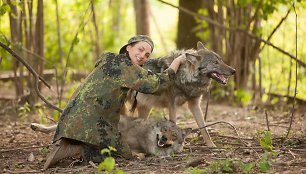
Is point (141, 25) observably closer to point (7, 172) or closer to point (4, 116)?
point (4, 116)

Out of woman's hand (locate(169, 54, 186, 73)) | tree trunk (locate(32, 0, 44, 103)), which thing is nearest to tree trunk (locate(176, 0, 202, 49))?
tree trunk (locate(32, 0, 44, 103))

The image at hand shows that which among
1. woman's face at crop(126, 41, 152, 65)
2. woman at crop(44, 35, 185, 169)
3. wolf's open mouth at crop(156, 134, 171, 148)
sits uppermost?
woman's face at crop(126, 41, 152, 65)

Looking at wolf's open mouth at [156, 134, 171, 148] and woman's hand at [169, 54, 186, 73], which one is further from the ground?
woman's hand at [169, 54, 186, 73]

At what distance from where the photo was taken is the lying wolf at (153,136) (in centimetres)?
630

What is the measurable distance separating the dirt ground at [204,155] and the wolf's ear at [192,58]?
1054 mm

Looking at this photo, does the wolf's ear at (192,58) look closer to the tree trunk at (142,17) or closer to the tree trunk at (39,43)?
the tree trunk at (39,43)

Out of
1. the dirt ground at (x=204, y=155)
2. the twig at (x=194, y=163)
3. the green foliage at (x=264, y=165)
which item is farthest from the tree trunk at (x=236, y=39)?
the green foliage at (x=264, y=165)

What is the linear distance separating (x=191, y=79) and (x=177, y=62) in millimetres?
421

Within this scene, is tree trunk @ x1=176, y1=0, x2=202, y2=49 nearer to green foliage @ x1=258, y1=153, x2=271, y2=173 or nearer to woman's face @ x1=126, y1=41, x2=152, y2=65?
woman's face @ x1=126, y1=41, x2=152, y2=65

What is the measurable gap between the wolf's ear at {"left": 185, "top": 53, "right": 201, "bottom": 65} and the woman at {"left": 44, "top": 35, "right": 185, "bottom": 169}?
657 millimetres

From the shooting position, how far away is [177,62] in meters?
6.54

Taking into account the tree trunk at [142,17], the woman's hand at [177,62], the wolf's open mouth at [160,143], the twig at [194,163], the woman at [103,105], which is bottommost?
the twig at [194,163]

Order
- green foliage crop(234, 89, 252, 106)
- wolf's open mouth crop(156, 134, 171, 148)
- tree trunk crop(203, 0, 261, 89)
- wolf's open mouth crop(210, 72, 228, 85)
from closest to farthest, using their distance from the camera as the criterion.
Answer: wolf's open mouth crop(156, 134, 171, 148) → wolf's open mouth crop(210, 72, 228, 85) → green foliage crop(234, 89, 252, 106) → tree trunk crop(203, 0, 261, 89)

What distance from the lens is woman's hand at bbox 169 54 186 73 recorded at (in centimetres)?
646
